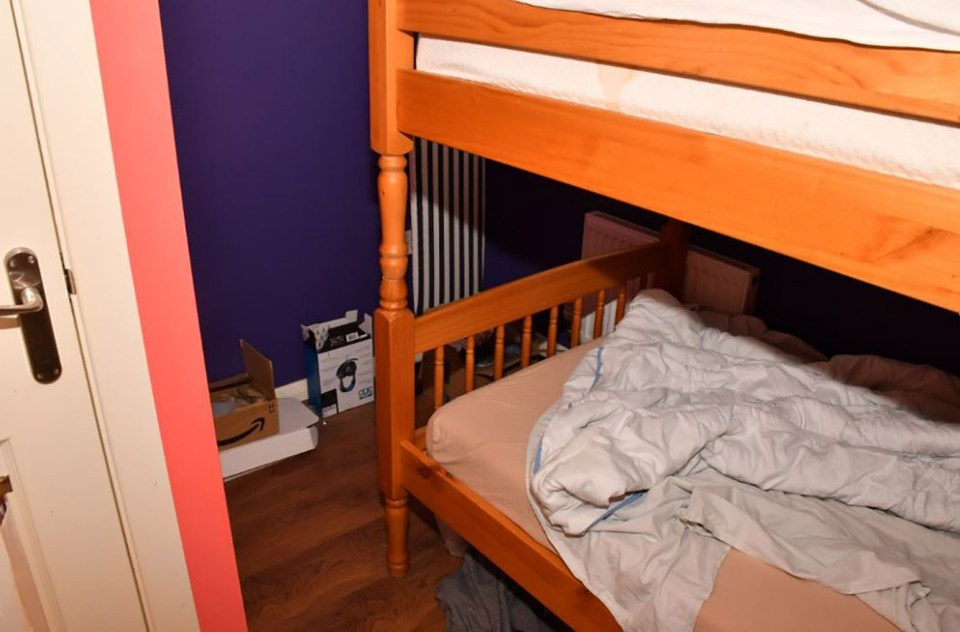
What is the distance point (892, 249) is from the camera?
0.88m

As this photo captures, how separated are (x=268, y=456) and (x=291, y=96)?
113 cm

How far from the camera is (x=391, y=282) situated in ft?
5.60

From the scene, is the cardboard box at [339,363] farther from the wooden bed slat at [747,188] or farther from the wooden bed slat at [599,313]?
the wooden bed slat at [747,188]

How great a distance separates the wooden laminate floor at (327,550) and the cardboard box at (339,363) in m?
0.19

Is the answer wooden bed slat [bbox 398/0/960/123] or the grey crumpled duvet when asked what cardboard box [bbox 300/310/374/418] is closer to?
the grey crumpled duvet

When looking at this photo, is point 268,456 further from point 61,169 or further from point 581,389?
point 61,169

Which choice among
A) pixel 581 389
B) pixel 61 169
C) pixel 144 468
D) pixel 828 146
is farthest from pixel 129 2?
pixel 581 389

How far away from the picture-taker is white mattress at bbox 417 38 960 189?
85 centimetres

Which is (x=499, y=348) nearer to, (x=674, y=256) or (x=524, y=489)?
(x=524, y=489)

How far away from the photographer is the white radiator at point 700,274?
2266mm

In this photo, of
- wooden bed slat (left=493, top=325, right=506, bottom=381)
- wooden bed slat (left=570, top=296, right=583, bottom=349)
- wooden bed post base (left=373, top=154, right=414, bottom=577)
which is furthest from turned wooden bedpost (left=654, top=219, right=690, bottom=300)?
wooden bed post base (left=373, top=154, right=414, bottom=577)

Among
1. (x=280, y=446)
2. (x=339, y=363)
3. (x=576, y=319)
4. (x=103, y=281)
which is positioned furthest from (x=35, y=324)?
(x=339, y=363)

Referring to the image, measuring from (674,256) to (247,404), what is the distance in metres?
1.39

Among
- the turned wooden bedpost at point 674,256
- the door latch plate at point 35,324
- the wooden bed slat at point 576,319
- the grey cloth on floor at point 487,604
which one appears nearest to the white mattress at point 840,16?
the door latch plate at point 35,324
